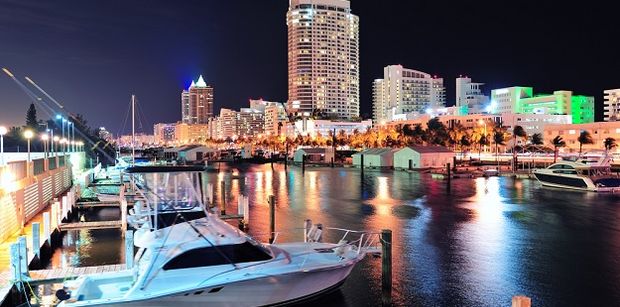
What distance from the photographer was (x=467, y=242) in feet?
78.0

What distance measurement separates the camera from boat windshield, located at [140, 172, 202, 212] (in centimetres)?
1628

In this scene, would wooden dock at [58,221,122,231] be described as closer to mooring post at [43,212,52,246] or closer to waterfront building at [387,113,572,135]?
mooring post at [43,212,52,246]

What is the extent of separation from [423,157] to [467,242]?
52529 millimetres

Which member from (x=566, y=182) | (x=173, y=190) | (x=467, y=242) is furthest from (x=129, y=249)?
(x=566, y=182)

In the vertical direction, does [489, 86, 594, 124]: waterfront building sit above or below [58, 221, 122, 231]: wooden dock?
above

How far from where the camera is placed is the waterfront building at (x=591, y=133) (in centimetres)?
10719

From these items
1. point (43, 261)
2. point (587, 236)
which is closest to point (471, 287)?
point (587, 236)

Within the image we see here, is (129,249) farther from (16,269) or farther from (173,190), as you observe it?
(16,269)

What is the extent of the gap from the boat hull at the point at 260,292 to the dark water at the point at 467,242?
1.02 metres

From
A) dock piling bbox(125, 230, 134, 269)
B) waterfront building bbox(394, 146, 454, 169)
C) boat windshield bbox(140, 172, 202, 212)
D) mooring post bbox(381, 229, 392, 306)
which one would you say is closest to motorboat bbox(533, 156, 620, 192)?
waterfront building bbox(394, 146, 454, 169)

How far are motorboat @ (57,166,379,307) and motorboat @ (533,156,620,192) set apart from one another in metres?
39.8

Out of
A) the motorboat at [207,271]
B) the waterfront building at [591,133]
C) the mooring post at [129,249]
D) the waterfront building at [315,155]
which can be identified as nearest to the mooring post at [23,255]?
the motorboat at [207,271]

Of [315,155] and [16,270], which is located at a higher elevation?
[315,155]

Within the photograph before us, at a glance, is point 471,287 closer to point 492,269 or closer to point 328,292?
point 492,269
